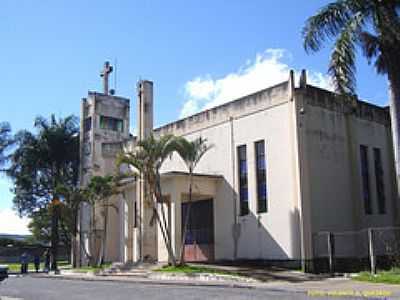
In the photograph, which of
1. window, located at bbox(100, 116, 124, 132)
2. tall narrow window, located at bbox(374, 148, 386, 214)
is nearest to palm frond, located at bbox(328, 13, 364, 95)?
tall narrow window, located at bbox(374, 148, 386, 214)

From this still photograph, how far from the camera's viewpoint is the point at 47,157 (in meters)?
44.1

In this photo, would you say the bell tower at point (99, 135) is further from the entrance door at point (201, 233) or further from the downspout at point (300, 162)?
the downspout at point (300, 162)

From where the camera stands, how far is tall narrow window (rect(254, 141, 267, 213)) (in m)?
25.5

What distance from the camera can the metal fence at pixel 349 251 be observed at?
923 inches

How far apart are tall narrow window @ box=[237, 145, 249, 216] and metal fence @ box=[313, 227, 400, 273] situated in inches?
164

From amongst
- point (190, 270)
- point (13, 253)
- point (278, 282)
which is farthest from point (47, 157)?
point (278, 282)

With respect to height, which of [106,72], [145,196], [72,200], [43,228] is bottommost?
[43,228]

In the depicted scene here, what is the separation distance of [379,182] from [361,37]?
40.5 ft

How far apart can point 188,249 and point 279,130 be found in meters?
9.34

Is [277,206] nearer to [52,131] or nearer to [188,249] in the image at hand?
[188,249]

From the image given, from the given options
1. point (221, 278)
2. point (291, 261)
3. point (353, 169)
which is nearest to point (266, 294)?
point (221, 278)

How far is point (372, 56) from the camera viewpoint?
1902cm

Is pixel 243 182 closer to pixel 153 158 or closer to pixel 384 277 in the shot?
pixel 153 158

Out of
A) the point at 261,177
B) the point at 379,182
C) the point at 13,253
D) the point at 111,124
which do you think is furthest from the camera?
the point at 13,253
